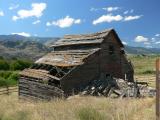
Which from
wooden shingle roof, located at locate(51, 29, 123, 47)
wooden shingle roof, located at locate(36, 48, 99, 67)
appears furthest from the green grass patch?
wooden shingle roof, located at locate(36, 48, 99, 67)

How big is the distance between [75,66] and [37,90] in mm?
4174

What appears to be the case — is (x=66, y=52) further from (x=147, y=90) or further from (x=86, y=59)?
(x=147, y=90)

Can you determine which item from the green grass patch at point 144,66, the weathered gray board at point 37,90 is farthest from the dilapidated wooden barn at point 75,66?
the green grass patch at point 144,66

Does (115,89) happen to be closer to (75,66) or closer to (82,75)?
(82,75)

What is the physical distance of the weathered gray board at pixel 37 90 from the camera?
27.5m

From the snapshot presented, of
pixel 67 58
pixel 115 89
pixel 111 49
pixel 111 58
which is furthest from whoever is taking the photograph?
pixel 111 49

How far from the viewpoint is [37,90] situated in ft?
97.8

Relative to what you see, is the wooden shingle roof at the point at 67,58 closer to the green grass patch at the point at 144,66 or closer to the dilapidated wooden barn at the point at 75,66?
the dilapidated wooden barn at the point at 75,66

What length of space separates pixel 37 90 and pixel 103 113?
22.1 metres

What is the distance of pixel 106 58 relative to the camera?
3164 cm

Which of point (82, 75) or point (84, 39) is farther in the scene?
point (84, 39)

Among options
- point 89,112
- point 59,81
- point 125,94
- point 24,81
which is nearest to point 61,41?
point 24,81

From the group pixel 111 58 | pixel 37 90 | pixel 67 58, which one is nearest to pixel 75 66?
pixel 67 58

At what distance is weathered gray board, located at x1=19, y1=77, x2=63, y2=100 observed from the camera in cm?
2755
